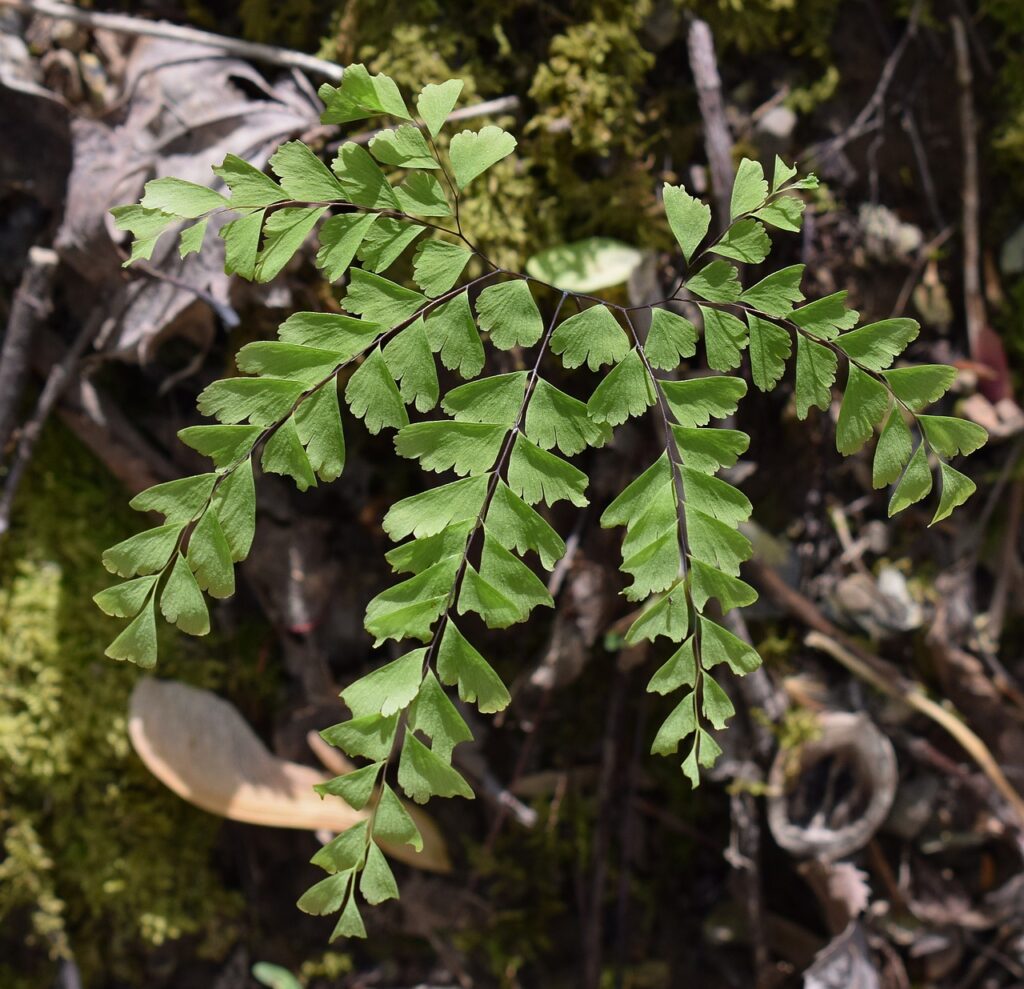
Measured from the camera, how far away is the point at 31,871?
2.41m

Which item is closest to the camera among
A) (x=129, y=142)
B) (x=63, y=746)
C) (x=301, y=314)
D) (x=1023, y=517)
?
(x=301, y=314)

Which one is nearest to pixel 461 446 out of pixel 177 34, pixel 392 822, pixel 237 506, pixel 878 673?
pixel 237 506

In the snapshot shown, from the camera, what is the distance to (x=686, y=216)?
1406mm

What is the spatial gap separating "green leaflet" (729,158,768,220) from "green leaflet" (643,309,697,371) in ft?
0.62

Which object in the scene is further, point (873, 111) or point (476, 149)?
point (873, 111)

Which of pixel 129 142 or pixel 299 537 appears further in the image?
pixel 299 537

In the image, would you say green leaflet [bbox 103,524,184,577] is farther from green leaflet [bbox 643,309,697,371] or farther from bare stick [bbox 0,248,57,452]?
bare stick [bbox 0,248,57,452]

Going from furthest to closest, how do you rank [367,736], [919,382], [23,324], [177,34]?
[23,324] → [177,34] → [919,382] → [367,736]

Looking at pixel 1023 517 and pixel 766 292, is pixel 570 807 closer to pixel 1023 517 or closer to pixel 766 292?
pixel 1023 517

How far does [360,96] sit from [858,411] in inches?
34.9

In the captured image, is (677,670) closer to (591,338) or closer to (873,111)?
(591,338)

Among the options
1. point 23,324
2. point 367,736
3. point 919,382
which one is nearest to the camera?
point 367,736

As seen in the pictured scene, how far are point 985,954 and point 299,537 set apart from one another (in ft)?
6.81

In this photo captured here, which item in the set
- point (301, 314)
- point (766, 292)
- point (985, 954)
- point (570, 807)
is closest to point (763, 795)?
point (570, 807)
